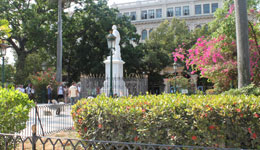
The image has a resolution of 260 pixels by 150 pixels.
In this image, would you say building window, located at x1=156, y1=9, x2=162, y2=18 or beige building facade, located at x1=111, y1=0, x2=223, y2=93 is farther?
building window, located at x1=156, y1=9, x2=162, y2=18

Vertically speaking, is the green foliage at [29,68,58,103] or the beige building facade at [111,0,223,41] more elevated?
the beige building facade at [111,0,223,41]

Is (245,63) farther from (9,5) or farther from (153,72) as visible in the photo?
(153,72)

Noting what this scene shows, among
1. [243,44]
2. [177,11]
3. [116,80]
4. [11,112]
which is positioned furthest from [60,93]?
[177,11]

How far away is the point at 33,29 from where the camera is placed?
25.7 metres

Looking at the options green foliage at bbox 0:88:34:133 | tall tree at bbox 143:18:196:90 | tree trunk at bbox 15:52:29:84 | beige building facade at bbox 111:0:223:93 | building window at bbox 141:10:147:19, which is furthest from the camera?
building window at bbox 141:10:147:19

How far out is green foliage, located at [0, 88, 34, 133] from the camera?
16.4 feet

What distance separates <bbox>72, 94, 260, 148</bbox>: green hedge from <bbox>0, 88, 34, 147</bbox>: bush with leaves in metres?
1.38

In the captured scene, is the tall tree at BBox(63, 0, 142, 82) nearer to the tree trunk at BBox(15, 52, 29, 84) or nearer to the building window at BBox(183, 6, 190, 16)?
the tree trunk at BBox(15, 52, 29, 84)

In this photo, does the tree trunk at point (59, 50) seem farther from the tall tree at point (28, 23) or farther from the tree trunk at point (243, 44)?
the tree trunk at point (243, 44)

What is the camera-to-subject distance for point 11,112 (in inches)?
198

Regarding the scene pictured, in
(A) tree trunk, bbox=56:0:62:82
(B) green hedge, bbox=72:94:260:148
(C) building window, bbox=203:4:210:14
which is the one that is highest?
(C) building window, bbox=203:4:210:14

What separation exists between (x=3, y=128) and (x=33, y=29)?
896 inches

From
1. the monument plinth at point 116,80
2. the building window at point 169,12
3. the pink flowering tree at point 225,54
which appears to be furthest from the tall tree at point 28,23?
the building window at point 169,12

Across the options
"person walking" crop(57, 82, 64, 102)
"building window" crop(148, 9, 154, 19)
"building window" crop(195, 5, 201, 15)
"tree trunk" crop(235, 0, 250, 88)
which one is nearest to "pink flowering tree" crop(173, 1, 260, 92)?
"tree trunk" crop(235, 0, 250, 88)
